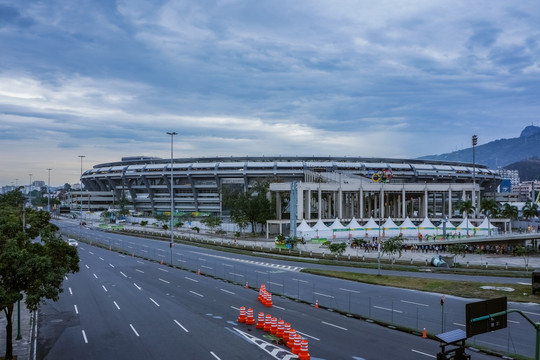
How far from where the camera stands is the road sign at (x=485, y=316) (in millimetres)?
15203

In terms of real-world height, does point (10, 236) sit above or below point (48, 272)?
above

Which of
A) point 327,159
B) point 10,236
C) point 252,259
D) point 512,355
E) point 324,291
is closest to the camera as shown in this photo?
point 512,355

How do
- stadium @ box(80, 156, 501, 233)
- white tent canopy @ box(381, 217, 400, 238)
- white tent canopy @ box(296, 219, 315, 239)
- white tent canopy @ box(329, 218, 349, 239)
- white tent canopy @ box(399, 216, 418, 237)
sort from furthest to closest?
stadium @ box(80, 156, 501, 233) → white tent canopy @ box(381, 217, 400, 238) → white tent canopy @ box(399, 216, 418, 237) → white tent canopy @ box(329, 218, 349, 239) → white tent canopy @ box(296, 219, 315, 239)

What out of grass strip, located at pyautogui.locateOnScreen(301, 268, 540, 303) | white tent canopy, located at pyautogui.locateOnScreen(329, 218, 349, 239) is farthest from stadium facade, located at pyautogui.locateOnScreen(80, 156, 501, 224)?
grass strip, located at pyautogui.locateOnScreen(301, 268, 540, 303)

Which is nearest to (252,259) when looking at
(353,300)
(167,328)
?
(353,300)

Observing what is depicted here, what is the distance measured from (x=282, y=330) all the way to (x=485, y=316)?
1417 cm

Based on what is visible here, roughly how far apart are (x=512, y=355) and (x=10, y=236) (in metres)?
29.3

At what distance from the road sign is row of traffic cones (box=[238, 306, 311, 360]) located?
9.99m

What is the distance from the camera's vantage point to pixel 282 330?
89.8ft

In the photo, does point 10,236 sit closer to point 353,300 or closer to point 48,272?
point 48,272

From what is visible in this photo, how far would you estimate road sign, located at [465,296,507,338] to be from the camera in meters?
15.2

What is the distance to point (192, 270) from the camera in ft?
182

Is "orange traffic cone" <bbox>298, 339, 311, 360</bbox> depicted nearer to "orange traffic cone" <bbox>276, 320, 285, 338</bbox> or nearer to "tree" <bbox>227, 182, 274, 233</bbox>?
"orange traffic cone" <bbox>276, 320, 285, 338</bbox>

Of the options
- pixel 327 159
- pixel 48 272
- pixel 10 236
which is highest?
pixel 327 159
